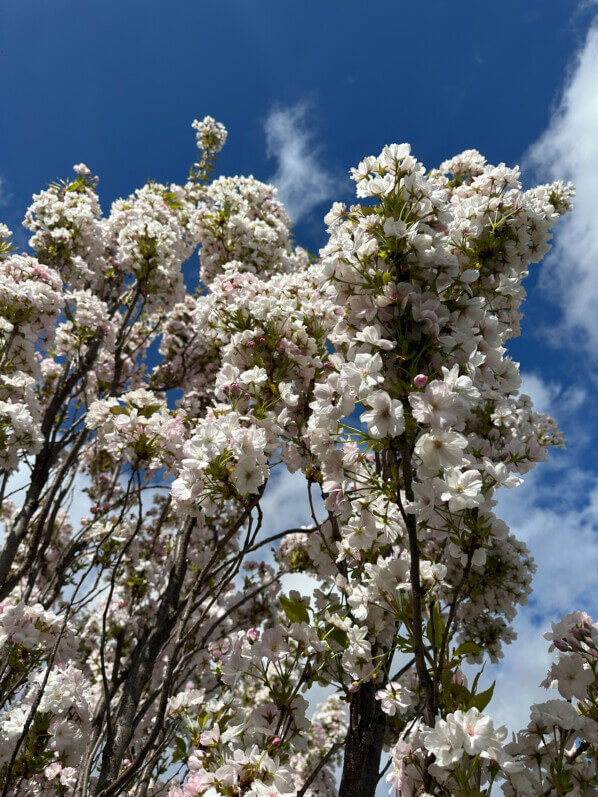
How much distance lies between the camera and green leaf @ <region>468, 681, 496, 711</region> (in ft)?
5.67

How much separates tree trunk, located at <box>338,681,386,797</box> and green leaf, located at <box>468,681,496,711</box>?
1.19 meters

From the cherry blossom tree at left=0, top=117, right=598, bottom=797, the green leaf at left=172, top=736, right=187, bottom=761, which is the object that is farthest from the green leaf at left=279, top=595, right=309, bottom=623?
the green leaf at left=172, top=736, right=187, bottom=761

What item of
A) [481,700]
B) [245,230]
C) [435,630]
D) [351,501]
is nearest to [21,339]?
[245,230]

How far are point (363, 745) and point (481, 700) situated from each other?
1364 mm

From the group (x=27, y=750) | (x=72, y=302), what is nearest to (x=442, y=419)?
(x=27, y=750)

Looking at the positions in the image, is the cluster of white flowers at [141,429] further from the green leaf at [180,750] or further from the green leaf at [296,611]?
the green leaf at [180,750]

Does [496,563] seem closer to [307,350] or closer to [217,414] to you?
[307,350]

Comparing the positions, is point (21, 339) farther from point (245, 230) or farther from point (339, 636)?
point (339, 636)

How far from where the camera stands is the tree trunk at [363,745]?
2734 millimetres

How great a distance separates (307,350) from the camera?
3.12 meters

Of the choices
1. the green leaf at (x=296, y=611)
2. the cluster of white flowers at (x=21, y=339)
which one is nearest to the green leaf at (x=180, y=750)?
the green leaf at (x=296, y=611)

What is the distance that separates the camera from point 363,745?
277cm

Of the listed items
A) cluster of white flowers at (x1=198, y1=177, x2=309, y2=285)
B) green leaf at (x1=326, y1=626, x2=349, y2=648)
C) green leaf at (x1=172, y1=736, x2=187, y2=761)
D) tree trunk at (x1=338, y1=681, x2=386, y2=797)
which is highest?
cluster of white flowers at (x1=198, y1=177, x2=309, y2=285)

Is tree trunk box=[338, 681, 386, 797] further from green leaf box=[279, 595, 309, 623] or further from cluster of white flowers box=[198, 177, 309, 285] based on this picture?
cluster of white flowers box=[198, 177, 309, 285]
